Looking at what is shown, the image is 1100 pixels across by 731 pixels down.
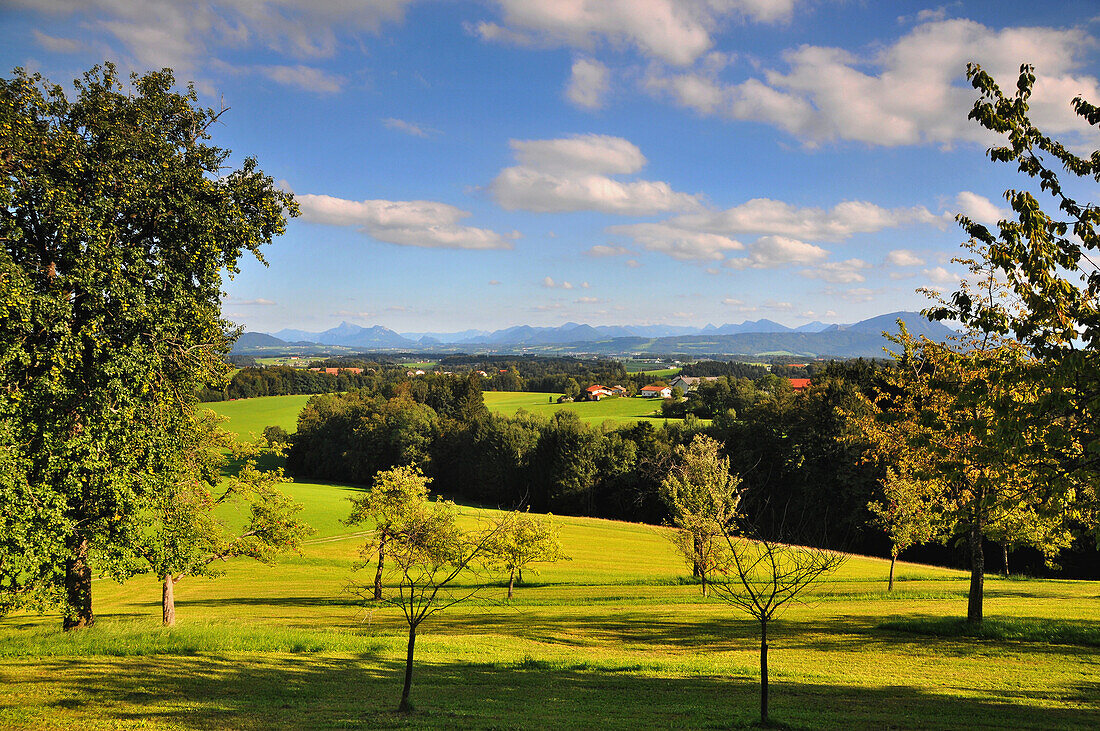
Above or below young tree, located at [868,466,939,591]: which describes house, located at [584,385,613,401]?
above

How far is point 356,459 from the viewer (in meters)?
87.4

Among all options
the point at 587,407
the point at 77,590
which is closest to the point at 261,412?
the point at 587,407

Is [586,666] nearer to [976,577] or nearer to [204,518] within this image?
[976,577]

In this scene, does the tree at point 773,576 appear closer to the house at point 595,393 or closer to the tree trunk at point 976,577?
the tree trunk at point 976,577

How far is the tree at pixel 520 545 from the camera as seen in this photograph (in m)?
30.3

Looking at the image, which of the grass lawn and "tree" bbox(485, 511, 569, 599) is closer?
the grass lawn

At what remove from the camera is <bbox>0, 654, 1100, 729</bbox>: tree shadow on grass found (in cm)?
1073

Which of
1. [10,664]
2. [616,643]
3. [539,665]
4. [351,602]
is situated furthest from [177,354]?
[351,602]

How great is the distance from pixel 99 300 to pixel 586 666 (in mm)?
15376

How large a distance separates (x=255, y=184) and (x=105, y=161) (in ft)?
11.4

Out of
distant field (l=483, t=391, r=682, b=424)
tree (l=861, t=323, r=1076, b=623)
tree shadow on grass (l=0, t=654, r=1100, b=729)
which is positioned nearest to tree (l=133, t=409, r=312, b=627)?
tree shadow on grass (l=0, t=654, r=1100, b=729)

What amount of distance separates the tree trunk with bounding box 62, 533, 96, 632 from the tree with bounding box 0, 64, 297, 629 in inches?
4.7

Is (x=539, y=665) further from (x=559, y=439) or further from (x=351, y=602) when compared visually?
(x=559, y=439)

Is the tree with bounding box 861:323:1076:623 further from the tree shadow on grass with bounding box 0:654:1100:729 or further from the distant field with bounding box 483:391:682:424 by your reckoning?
the distant field with bounding box 483:391:682:424
